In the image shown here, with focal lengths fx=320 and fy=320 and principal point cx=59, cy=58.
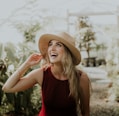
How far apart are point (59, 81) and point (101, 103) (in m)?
2.85

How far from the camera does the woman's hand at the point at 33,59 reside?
1.75m

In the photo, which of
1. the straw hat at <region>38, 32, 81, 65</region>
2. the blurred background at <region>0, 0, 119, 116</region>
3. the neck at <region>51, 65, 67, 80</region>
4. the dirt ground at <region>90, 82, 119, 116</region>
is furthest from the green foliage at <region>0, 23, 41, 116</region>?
the neck at <region>51, 65, 67, 80</region>

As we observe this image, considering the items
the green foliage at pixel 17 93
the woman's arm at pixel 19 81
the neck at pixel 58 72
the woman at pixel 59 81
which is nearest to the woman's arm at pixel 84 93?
the woman at pixel 59 81

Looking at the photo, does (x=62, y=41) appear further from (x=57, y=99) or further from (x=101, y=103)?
(x=101, y=103)

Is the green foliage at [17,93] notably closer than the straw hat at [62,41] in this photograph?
No

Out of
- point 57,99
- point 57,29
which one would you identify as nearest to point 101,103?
point 57,29

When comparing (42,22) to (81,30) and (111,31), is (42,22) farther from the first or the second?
(111,31)

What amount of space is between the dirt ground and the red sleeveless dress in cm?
257

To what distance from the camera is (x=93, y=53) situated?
4262 mm

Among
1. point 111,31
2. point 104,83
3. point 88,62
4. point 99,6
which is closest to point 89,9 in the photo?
point 99,6

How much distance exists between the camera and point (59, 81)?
1.66 metres

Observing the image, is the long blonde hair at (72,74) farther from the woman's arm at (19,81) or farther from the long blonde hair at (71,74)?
the woman's arm at (19,81)

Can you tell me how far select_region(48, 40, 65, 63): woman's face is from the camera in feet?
5.40

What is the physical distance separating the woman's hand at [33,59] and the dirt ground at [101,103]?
99.4 inches
